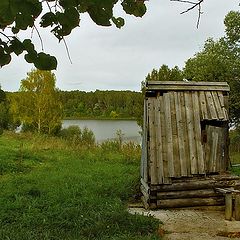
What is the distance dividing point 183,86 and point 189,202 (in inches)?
110

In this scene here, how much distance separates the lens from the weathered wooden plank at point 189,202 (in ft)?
30.4

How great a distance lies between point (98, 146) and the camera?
19.9m

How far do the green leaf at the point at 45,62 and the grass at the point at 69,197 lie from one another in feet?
16.8

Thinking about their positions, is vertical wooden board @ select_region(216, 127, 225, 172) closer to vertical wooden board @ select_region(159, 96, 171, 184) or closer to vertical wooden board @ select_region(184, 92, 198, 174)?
vertical wooden board @ select_region(184, 92, 198, 174)

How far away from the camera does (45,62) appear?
172cm

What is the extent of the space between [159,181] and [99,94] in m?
40.2

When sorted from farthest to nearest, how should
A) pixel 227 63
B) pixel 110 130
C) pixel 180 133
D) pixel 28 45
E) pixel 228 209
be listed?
pixel 110 130 → pixel 227 63 → pixel 180 133 → pixel 228 209 → pixel 28 45

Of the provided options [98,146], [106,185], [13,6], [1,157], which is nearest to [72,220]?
[106,185]

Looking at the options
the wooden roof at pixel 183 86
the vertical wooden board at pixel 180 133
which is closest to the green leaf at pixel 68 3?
the vertical wooden board at pixel 180 133

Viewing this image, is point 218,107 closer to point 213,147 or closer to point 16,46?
point 213,147

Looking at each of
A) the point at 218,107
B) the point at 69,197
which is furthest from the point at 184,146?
the point at 69,197

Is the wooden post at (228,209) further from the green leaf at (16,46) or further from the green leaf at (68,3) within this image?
the green leaf at (68,3)

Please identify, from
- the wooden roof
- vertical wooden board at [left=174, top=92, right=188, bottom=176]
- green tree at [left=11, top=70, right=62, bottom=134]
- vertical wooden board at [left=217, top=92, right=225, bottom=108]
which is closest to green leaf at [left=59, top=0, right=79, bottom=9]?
vertical wooden board at [left=174, top=92, right=188, bottom=176]

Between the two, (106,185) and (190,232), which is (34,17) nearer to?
(190,232)
